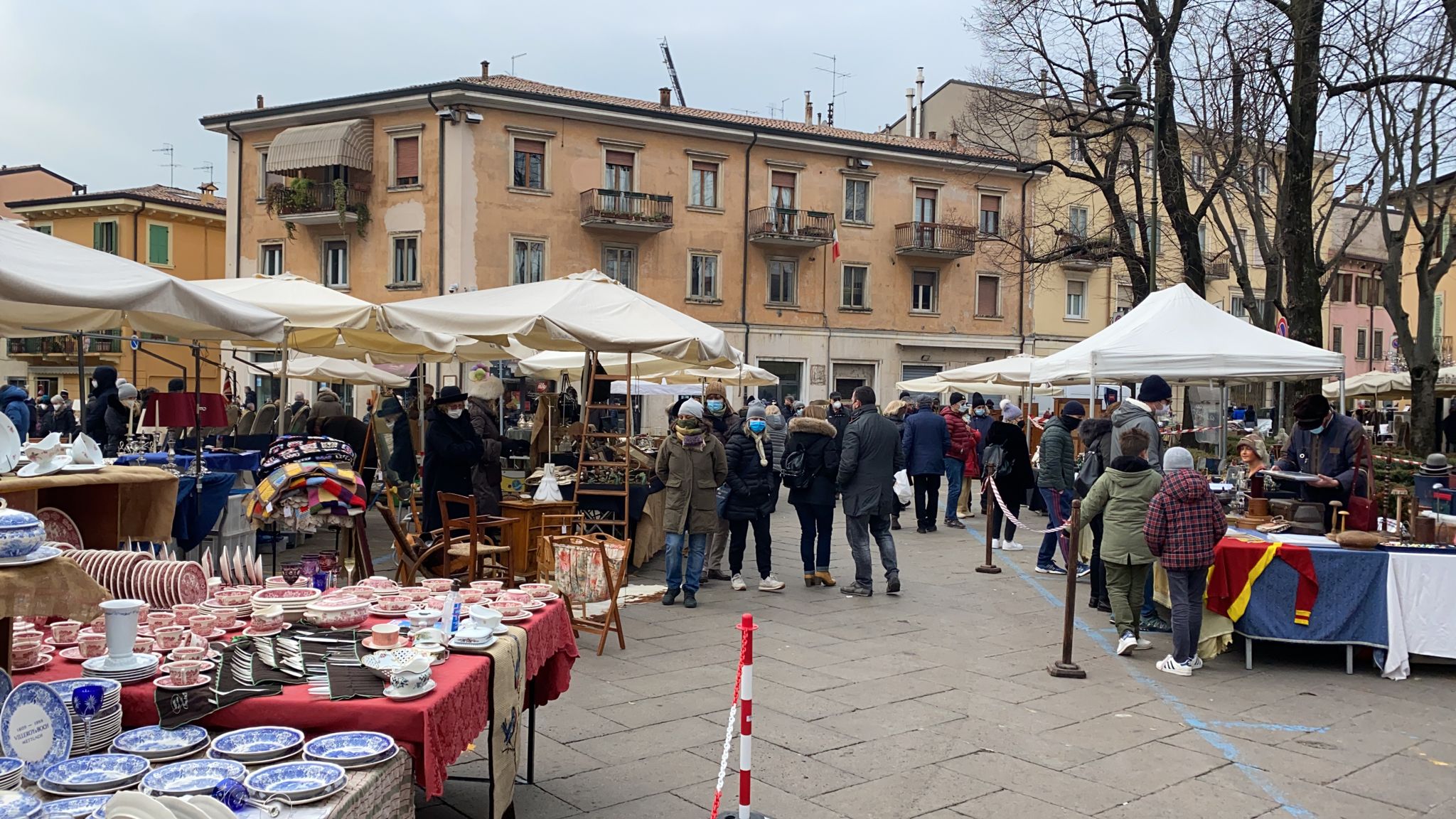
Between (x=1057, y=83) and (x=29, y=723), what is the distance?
18321 millimetres

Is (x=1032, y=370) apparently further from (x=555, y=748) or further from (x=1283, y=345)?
(x=555, y=748)

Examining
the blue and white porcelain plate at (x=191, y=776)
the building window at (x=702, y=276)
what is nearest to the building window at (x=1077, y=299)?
the building window at (x=702, y=276)

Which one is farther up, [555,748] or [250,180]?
[250,180]

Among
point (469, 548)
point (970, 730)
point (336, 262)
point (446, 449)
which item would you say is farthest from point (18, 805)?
point (336, 262)

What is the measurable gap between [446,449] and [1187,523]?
16.5 ft

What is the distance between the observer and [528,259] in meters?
30.0

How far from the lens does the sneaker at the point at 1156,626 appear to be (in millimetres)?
A: 7883

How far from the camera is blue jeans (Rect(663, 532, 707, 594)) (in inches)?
332

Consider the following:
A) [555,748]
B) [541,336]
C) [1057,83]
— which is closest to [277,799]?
[555,748]

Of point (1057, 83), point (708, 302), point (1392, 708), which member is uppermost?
point (1057, 83)

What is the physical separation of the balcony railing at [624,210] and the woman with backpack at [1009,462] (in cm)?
1981

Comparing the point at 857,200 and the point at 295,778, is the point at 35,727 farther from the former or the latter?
the point at 857,200

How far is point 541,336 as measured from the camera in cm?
944

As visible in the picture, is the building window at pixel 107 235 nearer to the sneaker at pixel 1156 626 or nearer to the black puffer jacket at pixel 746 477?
the black puffer jacket at pixel 746 477
